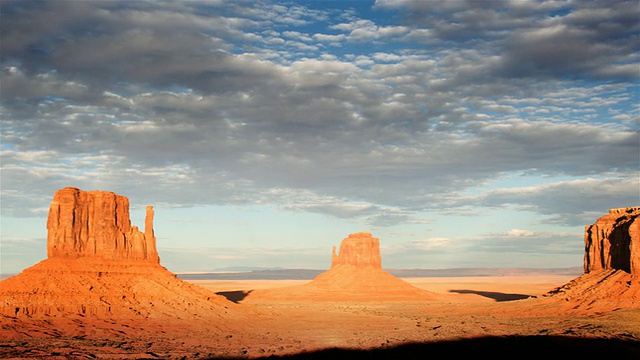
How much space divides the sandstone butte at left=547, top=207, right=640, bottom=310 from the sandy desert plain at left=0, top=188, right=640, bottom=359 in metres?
0.25

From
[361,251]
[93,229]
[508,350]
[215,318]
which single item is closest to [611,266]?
[508,350]

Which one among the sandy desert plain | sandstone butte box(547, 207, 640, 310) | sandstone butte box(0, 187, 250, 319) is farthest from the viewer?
sandstone butte box(547, 207, 640, 310)

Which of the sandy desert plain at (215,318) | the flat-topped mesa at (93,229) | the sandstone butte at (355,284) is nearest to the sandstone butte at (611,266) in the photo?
the sandy desert plain at (215,318)

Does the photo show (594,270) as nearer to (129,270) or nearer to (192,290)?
(192,290)

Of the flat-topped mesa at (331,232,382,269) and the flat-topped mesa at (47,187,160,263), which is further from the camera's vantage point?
the flat-topped mesa at (331,232,382,269)

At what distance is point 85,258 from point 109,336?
63.9ft

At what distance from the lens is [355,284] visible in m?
165

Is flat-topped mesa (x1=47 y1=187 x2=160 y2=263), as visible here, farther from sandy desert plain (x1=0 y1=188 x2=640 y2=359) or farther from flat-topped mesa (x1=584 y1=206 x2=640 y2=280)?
flat-topped mesa (x1=584 y1=206 x2=640 y2=280)

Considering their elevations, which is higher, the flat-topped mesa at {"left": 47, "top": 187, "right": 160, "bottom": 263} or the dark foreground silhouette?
the flat-topped mesa at {"left": 47, "top": 187, "right": 160, "bottom": 263}

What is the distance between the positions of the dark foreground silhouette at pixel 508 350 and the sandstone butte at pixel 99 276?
91.8ft

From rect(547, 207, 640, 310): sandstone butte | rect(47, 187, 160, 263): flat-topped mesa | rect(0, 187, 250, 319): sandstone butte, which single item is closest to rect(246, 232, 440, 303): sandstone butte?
rect(547, 207, 640, 310): sandstone butte

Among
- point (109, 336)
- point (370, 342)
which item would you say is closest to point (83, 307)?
point (109, 336)

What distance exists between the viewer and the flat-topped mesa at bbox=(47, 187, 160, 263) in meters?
78.3

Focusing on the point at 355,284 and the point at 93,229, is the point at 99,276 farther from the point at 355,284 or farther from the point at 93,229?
the point at 355,284
